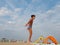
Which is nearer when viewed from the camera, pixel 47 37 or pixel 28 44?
pixel 28 44

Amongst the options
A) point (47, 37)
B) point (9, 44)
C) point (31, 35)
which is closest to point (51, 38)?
point (47, 37)

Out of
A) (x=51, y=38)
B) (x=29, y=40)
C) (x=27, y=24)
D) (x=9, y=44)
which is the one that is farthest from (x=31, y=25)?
(x=51, y=38)

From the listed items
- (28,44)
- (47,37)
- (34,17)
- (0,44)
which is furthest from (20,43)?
(47,37)

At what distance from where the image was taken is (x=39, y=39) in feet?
48.8

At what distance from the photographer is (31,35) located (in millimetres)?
12383

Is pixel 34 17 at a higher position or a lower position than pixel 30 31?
higher

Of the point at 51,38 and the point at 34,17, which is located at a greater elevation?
the point at 34,17

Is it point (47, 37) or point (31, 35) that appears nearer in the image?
point (31, 35)

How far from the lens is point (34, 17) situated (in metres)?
12.6

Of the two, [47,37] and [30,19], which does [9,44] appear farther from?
[47,37]

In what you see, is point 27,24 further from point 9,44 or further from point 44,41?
point 44,41

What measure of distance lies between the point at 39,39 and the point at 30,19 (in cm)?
305

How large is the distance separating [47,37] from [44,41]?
561 millimetres

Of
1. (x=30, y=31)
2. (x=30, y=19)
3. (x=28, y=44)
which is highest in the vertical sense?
(x=30, y=19)
